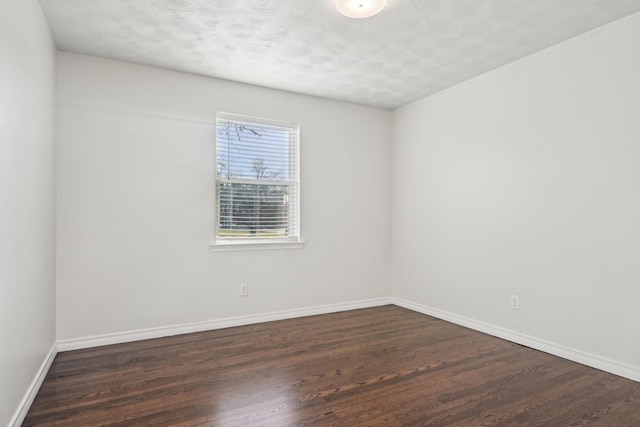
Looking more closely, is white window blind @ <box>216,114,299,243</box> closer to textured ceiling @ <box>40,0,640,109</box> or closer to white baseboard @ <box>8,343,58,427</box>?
textured ceiling @ <box>40,0,640,109</box>

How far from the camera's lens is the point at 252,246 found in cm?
385

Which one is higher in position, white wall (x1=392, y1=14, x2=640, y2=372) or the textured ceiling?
the textured ceiling

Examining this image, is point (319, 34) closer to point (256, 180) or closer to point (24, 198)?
point (256, 180)

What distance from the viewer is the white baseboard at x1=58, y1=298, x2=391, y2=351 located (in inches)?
122

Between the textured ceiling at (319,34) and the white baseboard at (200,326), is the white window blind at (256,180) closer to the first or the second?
the textured ceiling at (319,34)

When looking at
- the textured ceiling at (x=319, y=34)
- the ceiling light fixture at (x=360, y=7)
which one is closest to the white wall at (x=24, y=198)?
the textured ceiling at (x=319, y=34)

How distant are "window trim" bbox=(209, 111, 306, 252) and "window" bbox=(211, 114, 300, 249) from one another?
1cm

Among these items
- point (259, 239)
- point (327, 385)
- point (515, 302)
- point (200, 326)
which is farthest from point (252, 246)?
point (515, 302)

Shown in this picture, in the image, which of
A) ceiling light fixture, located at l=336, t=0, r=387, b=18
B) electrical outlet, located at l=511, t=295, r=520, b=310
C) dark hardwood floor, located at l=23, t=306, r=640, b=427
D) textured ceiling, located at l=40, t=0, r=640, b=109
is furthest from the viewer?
electrical outlet, located at l=511, t=295, r=520, b=310

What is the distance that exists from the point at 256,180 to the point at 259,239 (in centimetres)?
63

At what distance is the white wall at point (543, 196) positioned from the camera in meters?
2.58

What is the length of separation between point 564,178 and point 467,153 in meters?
1.01

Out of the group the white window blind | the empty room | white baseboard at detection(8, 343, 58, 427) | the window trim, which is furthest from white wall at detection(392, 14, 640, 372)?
white baseboard at detection(8, 343, 58, 427)

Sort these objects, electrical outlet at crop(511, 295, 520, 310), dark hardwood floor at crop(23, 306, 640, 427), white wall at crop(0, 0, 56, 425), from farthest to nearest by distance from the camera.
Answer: electrical outlet at crop(511, 295, 520, 310)
dark hardwood floor at crop(23, 306, 640, 427)
white wall at crop(0, 0, 56, 425)
